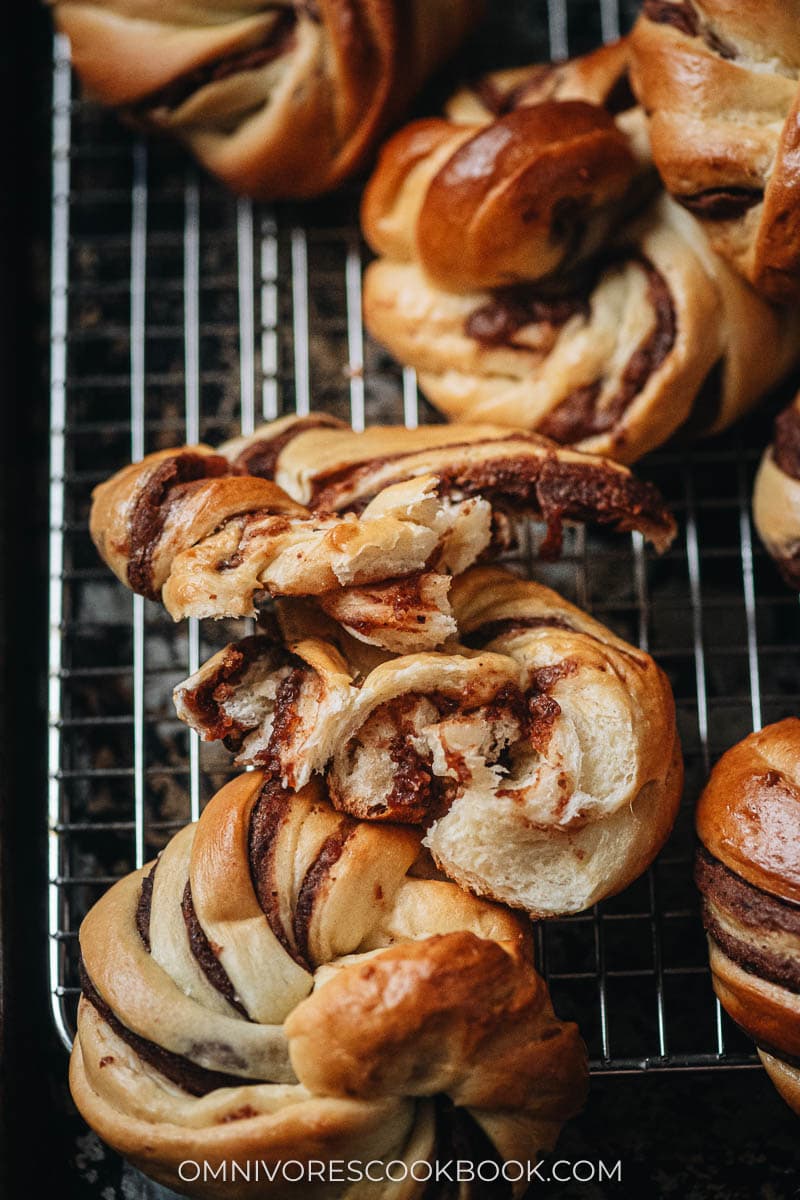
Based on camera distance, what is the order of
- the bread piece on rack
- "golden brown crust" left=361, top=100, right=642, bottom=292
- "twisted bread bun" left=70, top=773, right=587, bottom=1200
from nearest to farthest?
"twisted bread bun" left=70, top=773, right=587, bottom=1200
the bread piece on rack
"golden brown crust" left=361, top=100, right=642, bottom=292

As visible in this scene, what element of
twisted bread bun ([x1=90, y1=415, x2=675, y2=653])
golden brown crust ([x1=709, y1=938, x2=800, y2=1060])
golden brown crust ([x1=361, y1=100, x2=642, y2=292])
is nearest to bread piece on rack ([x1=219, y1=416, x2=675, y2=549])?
twisted bread bun ([x1=90, y1=415, x2=675, y2=653])

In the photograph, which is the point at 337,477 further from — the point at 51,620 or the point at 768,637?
the point at 768,637

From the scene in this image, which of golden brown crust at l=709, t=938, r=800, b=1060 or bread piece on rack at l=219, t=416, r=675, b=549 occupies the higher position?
bread piece on rack at l=219, t=416, r=675, b=549

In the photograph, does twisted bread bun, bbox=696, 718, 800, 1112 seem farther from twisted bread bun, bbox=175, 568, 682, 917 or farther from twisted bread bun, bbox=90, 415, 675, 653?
twisted bread bun, bbox=90, 415, 675, 653

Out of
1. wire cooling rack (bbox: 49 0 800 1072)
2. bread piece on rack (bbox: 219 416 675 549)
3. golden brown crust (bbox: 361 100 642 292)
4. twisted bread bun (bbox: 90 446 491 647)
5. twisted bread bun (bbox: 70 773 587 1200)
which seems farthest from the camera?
wire cooling rack (bbox: 49 0 800 1072)

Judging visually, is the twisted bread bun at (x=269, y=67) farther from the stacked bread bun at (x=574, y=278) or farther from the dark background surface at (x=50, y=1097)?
the dark background surface at (x=50, y=1097)

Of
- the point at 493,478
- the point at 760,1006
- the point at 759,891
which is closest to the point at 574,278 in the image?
the point at 493,478
